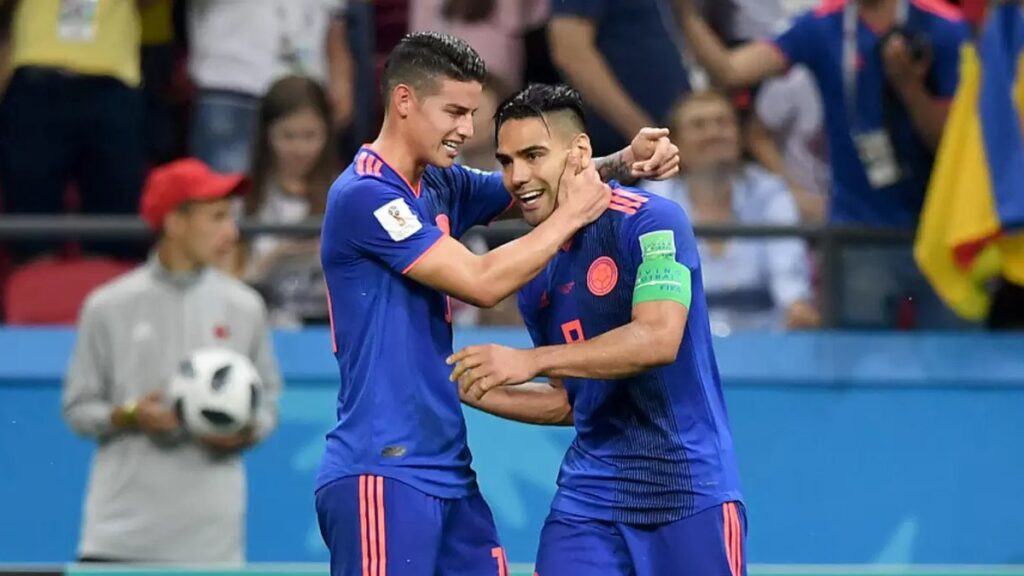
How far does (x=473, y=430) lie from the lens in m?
7.50

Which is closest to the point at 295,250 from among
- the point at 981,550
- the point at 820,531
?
the point at 820,531

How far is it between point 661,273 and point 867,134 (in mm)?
2923

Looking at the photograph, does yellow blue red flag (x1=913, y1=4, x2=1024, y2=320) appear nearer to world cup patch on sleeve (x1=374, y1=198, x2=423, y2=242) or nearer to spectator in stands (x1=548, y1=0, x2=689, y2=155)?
spectator in stands (x1=548, y1=0, x2=689, y2=155)

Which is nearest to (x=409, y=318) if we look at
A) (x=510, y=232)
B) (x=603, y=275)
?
(x=603, y=275)

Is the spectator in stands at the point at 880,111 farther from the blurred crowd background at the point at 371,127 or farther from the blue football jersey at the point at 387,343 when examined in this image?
the blue football jersey at the point at 387,343

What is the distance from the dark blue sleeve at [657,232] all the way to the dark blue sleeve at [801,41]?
283 cm

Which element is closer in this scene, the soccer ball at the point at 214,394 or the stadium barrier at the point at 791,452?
the soccer ball at the point at 214,394

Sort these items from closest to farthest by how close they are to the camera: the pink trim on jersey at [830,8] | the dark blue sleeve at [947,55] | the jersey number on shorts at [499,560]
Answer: the jersey number on shorts at [499,560] < the dark blue sleeve at [947,55] < the pink trim on jersey at [830,8]

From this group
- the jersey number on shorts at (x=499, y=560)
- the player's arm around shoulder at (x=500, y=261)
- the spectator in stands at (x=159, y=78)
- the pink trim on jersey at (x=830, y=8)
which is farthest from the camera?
the spectator in stands at (x=159, y=78)

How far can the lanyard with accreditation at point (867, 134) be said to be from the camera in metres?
7.29

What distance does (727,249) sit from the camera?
7.48 meters

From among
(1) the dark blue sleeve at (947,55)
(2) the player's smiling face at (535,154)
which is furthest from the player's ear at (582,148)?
(1) the dark blue sleeve at (947,55)

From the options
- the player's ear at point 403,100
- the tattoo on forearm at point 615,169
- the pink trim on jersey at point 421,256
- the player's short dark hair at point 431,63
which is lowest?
the pink trim on jersey at point 421,256

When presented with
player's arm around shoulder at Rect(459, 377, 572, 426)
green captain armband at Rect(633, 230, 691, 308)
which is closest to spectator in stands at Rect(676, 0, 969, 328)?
player's arm around shoulder at Rect(459, 377, 572, 426)
